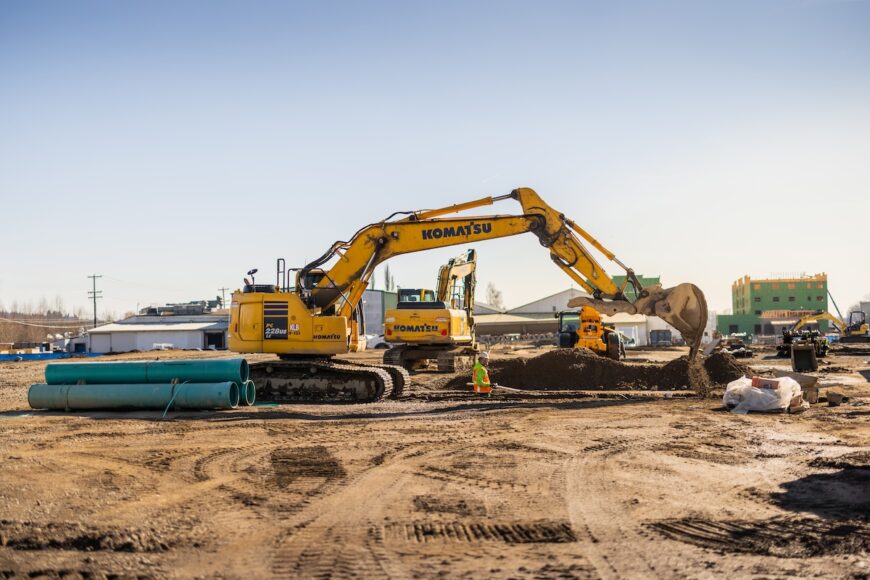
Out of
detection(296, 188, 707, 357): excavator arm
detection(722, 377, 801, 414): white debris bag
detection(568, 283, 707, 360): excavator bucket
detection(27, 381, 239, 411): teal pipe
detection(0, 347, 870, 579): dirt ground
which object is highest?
detection(296, 188, 707, 357): excavator arm

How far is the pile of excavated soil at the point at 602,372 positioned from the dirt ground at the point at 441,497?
21.3 ft

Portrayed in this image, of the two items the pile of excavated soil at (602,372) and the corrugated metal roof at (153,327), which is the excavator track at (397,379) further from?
the corrugated metal roof at (153,327)

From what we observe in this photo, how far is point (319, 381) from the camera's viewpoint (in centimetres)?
1936

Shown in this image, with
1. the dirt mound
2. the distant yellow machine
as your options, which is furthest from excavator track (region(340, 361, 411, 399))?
the distant yellow machine

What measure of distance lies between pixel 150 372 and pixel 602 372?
12.1 m

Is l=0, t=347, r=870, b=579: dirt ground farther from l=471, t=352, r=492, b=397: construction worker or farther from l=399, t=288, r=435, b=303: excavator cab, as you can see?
l=399, t=288, r=435, b=303: excavator cab

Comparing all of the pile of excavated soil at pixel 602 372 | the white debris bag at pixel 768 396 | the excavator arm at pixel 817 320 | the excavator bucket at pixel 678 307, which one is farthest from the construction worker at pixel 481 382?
the excavator arm at pixel 817 320

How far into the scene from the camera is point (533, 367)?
78.6 ft

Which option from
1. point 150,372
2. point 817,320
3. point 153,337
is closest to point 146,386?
point 150,372

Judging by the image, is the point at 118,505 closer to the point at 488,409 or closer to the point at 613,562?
the point at 613,562

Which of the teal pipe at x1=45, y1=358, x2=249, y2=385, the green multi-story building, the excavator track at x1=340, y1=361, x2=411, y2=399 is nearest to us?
the teal pipe at x1=45, y1=358, x2=249, y2=385

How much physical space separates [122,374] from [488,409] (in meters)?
7.65

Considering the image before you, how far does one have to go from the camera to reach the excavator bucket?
18.8 m

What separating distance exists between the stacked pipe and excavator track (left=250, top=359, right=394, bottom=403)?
56.1 inches
